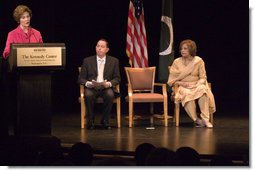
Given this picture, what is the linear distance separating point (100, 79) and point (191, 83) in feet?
4.00

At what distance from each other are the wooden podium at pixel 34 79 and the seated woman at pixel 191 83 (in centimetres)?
264

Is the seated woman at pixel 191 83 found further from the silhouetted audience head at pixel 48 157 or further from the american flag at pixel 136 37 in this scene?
the silhouetted audience head at pixel 48 157

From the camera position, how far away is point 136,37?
10336 mm

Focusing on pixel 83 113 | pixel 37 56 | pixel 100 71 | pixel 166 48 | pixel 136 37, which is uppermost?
pixel 136 37

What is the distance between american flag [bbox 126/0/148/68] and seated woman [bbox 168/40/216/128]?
3.15 ft

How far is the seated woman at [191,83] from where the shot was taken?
9188 millimetres

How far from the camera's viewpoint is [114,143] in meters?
7.44

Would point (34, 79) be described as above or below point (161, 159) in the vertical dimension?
above

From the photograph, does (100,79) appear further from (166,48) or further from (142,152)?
(142,152)

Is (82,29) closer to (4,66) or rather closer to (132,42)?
(132,42)

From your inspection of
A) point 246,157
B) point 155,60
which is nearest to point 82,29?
→ point 155,60

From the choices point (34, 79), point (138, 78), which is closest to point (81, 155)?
point (34, 79)

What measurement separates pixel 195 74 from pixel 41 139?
2972 millimetres

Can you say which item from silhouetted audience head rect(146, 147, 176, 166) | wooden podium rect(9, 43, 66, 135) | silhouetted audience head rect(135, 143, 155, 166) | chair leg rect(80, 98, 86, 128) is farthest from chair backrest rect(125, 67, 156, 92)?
silhouetted audience head rect(146, 147, 176, 166)
